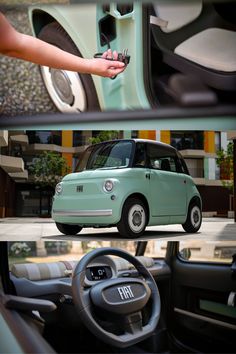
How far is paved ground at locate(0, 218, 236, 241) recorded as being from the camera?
167 cm

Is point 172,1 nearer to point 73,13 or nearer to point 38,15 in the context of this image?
point 73,13

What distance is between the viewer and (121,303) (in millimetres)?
1527

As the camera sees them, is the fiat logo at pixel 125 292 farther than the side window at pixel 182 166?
No

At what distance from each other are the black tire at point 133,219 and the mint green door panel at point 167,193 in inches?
1.8

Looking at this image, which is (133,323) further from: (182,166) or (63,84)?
(63,84)

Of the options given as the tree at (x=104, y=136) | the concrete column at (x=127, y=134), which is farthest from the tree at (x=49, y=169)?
the concrete column at (x=127, y=134)

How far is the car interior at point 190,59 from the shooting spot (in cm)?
165

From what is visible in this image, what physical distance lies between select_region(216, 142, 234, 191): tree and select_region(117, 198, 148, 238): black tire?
34cm

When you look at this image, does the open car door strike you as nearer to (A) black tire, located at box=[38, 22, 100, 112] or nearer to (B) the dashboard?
(B) the dashboard

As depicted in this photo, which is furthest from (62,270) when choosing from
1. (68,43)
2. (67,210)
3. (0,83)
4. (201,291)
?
(68,43)

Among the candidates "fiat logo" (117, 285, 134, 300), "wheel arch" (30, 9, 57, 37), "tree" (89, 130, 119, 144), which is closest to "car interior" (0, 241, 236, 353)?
"fiat logo" (117, 285, 134, 300)

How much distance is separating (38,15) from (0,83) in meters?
0.30

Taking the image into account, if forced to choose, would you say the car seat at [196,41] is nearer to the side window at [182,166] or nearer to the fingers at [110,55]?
the fingers at [110,55]

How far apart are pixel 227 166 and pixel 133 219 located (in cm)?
43
